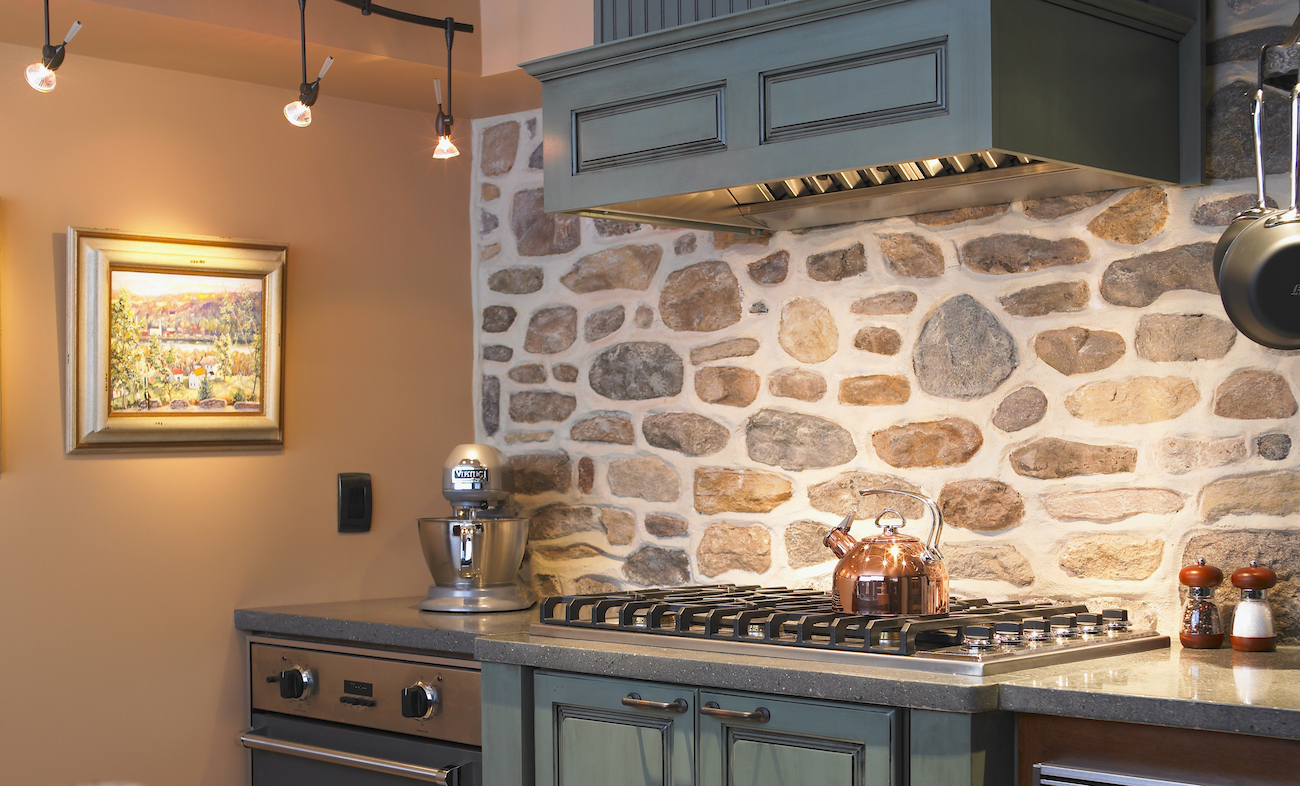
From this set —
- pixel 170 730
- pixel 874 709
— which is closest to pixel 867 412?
pixel 874 709

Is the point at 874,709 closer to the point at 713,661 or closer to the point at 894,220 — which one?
the point at 713,661

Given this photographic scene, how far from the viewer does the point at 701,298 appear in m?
3.06

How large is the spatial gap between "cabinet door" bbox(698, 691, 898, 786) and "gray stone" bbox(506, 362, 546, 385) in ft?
4.82

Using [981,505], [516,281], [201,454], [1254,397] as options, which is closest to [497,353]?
[516,281]

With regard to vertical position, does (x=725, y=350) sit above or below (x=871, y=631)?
above

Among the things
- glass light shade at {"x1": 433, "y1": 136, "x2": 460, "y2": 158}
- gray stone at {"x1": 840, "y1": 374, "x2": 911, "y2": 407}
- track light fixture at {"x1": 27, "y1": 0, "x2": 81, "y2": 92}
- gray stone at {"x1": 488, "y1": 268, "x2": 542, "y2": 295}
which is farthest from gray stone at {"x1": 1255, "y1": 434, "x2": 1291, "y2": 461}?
track light fixture at {"x1": 27, "y1": 0, "x2": 81, "y2": 92}

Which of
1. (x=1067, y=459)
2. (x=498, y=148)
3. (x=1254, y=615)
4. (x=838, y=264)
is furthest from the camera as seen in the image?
(x=498, y=148)

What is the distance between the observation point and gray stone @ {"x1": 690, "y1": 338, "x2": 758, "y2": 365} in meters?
2.96

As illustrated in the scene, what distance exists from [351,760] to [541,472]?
958 millimetres

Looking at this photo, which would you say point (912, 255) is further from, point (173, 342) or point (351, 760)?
point (173, 342)

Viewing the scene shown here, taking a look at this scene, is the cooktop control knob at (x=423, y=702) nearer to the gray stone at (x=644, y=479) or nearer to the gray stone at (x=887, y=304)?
the gray stone at (x=644, y=479)

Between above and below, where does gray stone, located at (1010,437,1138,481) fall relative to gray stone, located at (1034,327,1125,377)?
below

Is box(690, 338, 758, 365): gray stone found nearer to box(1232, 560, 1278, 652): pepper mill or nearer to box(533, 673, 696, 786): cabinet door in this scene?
box(533, 673, 696, 786): cabinet door

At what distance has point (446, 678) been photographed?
258 cm
